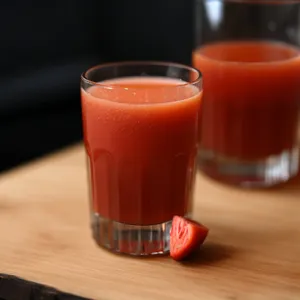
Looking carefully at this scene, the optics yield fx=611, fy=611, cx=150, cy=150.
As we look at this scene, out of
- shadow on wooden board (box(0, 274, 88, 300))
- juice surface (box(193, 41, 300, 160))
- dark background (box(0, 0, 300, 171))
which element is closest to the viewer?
shadow on wooden board (box(0, 274, 88, 300))

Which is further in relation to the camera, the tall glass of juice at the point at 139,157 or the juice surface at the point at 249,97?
the juice surface at the point at 249,97

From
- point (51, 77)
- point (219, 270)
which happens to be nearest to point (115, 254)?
point (219, 270)

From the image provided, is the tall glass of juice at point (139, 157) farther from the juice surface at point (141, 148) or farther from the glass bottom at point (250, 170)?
the glass bottom at point (250, 170)

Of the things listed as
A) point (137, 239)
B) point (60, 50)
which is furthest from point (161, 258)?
point (60, 50)

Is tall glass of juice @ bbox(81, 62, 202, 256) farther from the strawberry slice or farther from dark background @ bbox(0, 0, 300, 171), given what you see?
dark background @ bbox(0, 0, 300, 171)

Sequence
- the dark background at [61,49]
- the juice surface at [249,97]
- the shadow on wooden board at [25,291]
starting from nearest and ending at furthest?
the shadow on wooden board at [25,291] < the juice surface at [249,97] < the dark background at [61,49]

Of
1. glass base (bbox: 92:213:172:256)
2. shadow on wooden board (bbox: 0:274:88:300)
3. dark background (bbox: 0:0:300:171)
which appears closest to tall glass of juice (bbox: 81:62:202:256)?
glass base (bbox: 92:213:172:256)

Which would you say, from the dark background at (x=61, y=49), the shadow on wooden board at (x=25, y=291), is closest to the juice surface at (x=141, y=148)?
the shadow on wooden board at (x=25, y=291)

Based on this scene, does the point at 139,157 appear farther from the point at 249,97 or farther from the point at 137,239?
the point at 249,97
